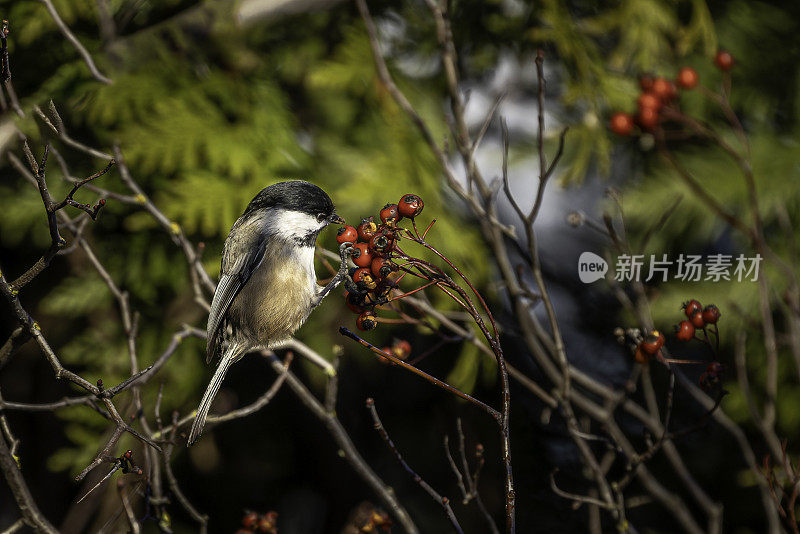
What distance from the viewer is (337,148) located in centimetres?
179

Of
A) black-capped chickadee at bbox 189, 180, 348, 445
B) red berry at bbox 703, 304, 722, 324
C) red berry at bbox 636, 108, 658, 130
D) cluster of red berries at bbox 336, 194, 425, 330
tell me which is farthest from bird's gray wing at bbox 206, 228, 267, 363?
red berry at bbox 636, 108, 658, 130

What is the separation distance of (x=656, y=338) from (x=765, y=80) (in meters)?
1.67

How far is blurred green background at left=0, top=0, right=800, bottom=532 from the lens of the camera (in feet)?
4.99

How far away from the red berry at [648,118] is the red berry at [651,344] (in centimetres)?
76

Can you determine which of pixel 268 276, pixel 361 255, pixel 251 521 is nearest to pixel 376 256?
pixel 361 255

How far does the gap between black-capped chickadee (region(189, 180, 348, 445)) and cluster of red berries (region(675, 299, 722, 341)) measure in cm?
57

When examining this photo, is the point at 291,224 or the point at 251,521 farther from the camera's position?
the point at 251,521

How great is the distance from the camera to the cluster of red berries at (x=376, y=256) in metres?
0.68

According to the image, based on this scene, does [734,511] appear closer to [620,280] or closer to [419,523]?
[419,523]

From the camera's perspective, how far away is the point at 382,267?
68cm

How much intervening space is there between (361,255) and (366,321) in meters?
0.08

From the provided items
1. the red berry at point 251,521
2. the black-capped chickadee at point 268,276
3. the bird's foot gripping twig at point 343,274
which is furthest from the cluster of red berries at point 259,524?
the bird's foot gripping twig at point 343,274

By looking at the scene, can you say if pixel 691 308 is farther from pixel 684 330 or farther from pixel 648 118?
pixel 648 118

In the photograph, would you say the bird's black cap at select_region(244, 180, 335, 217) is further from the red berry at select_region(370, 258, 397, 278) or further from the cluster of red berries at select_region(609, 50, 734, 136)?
the cluster of red berries at select_region(609, 50, 734, 136)
